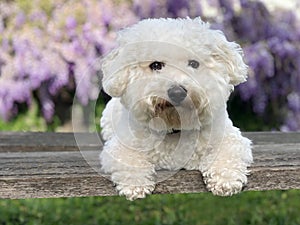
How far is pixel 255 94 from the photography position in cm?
458

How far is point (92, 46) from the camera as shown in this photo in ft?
14.7

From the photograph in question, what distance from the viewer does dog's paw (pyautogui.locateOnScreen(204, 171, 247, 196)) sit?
208 cm

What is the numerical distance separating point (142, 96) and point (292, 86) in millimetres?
2858

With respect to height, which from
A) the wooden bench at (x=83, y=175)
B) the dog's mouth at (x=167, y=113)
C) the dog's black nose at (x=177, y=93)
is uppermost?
the dog's black nose at (x=177, y=93)

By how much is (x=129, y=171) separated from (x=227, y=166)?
11.5 inches

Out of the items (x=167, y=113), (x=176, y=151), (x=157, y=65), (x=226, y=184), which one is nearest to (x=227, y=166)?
(x=226, y=184)

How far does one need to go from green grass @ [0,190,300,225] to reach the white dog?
57.1 inches

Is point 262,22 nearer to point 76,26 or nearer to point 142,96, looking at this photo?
point 76,26

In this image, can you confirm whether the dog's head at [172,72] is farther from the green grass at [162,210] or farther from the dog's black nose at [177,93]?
the green grass at [162,210]

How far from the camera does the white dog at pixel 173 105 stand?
196 centimetres

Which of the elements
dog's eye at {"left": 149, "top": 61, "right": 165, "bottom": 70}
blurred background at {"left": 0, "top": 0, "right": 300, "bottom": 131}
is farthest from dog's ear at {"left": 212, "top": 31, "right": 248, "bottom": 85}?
blurred background at {"left": 0, "top": 0, "right": 300, "bottom": 131}

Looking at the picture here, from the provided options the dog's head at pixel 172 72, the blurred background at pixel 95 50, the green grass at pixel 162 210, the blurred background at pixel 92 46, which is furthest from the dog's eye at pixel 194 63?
the blurred background at pixel 92 46

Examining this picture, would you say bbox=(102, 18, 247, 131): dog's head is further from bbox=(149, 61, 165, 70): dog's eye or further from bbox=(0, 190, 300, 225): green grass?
bbox=(0, 190, 300, 225): green grass

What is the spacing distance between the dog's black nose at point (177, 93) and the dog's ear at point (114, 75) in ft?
0.56
